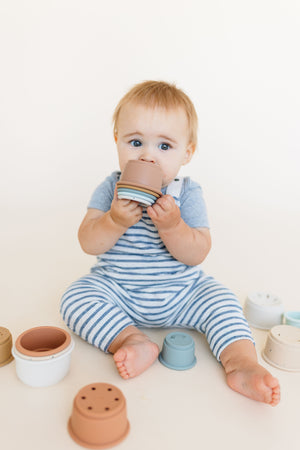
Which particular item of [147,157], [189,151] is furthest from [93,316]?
[189,151]

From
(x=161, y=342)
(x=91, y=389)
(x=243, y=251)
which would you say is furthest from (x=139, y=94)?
(x=243, y=251)

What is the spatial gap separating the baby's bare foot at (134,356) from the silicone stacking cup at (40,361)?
13 centimetres

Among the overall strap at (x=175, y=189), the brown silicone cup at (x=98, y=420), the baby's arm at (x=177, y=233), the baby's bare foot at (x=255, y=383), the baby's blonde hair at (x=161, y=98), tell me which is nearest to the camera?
the brown silicone cup at (x=98, y=420)

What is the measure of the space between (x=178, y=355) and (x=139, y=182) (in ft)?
1.53

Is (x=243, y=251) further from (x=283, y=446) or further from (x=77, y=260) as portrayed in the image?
(x=283, y=446)

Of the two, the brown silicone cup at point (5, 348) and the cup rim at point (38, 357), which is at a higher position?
the cup rim at point (38, 357)

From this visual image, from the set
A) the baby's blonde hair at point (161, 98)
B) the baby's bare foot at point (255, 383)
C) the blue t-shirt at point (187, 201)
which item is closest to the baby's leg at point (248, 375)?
the baby's bare foot at point (255, 383)

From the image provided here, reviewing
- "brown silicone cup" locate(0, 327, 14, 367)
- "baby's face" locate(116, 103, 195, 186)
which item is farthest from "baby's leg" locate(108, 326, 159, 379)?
"baby's face" locate(116, 103, 195, 186)

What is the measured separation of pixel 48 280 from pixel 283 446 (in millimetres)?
1124

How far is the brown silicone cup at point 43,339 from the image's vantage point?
3.95 ft

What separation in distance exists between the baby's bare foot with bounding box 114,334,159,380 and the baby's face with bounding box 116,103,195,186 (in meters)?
0.50

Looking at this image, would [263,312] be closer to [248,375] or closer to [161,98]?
[248,375]

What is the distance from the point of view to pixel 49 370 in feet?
3.75

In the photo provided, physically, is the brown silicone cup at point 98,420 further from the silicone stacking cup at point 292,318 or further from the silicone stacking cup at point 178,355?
the silicone stacking cup at point 292,318
